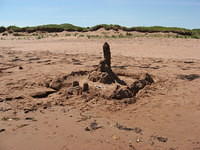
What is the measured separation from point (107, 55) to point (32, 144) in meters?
2.75

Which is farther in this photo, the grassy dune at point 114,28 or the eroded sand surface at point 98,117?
the grassy dune at point 114,28

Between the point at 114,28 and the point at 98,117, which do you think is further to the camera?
the point at 114,28

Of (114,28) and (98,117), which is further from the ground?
(114,28)

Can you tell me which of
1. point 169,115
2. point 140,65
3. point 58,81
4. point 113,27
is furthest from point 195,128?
point 113,27

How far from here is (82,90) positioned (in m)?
4.59

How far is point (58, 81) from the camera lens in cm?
517

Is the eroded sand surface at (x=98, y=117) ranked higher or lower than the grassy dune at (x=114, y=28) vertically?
lower

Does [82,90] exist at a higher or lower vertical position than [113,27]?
lower

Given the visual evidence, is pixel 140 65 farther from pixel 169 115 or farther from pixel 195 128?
pixel 195 128

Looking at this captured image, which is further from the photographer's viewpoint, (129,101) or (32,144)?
(129,101)

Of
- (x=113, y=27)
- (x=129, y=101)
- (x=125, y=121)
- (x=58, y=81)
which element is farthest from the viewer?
(x=113, y=27)

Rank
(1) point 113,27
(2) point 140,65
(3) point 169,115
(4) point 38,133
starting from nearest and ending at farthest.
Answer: (4) point 38,133
(3) point 169,115
(2) point 140,65
(1) point 113,27

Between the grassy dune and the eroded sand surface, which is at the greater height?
the grassy dune

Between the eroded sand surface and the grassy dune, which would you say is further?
the grassy dune
